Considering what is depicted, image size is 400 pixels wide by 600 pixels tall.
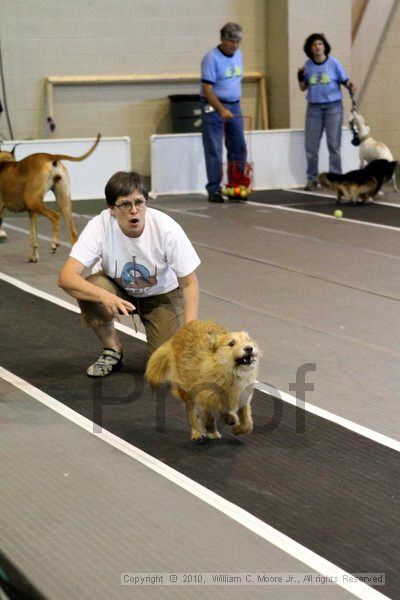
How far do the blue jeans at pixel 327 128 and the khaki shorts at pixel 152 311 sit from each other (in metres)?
6.86

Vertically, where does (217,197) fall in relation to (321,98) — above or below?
below

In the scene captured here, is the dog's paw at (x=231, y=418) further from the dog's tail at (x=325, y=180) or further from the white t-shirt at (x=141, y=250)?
the dog's tail at (x=325, y=180)

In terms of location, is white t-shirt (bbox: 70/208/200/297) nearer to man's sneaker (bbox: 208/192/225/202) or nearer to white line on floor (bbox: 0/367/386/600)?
white line on floor (bbox: 0/367/386/600)

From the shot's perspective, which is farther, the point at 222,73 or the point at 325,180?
the point at 325,180

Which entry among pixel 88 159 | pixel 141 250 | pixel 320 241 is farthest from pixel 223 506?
pixel 88 159

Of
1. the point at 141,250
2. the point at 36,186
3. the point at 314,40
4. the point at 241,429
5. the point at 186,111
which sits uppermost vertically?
the point at 314,40

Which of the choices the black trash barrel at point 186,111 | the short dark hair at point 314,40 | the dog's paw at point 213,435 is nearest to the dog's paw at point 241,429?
the dog's paw at point 213,435

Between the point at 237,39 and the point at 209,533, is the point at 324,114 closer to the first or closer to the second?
the point at 237,39

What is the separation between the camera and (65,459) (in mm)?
3703

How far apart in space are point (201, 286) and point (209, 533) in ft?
11.7

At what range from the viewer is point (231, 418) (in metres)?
3.75

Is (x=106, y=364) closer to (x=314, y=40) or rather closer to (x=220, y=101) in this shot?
(x=220, y=101)

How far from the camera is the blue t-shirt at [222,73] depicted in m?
9.96

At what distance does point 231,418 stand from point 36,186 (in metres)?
4.19
